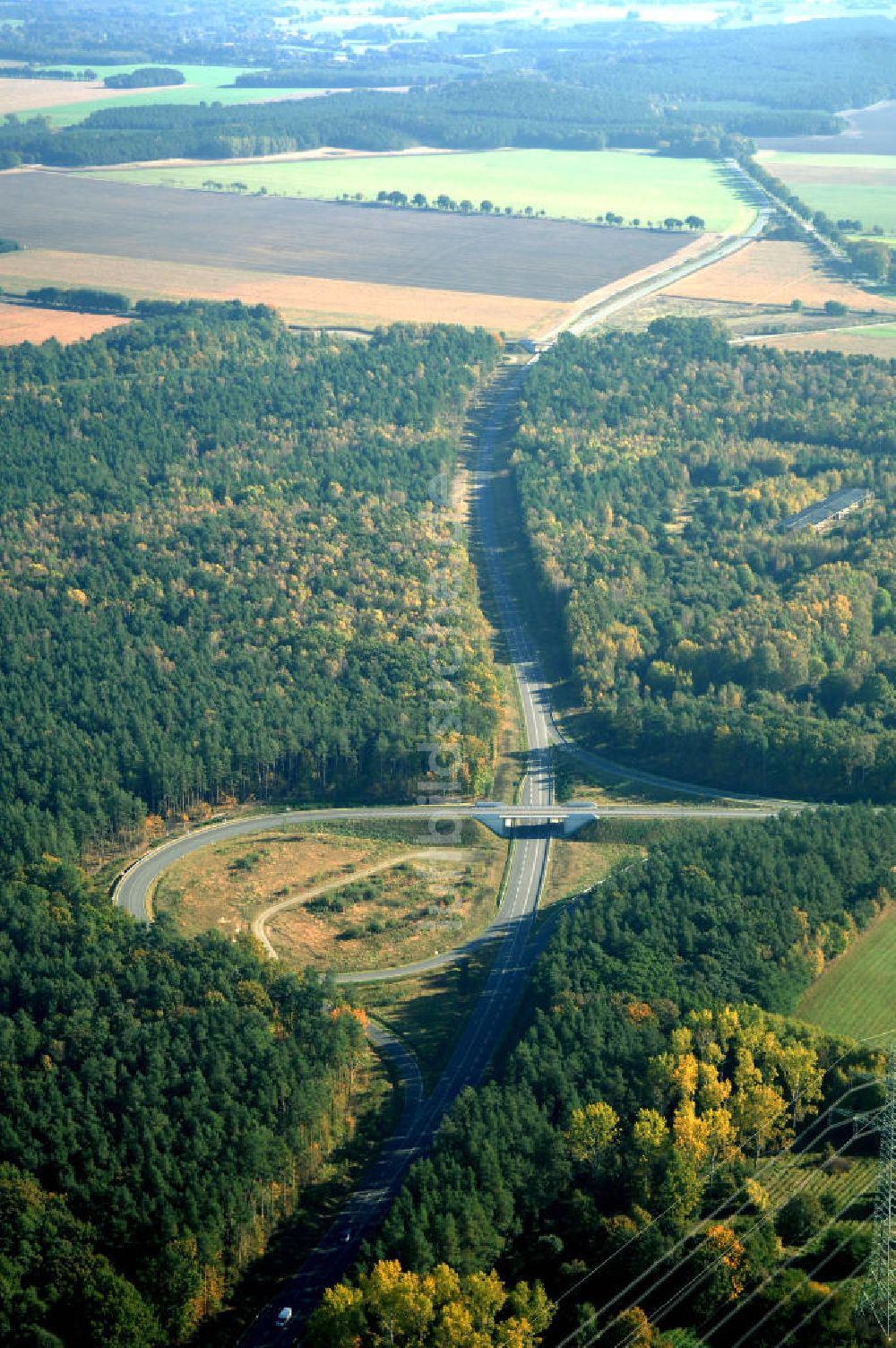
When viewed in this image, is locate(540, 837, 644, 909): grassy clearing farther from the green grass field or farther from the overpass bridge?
the green grass field

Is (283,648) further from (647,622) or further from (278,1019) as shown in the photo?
(278,1019)

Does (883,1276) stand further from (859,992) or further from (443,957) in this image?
(443,957)

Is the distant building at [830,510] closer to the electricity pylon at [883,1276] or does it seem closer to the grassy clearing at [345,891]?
the grassy clearing at [345,891]

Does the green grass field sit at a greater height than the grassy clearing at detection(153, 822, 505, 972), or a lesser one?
greater

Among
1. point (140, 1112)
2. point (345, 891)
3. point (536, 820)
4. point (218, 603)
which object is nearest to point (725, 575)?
point (536, 820)

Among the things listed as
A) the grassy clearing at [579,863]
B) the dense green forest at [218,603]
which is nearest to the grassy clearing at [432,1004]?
the grassy clearing at [579,863]

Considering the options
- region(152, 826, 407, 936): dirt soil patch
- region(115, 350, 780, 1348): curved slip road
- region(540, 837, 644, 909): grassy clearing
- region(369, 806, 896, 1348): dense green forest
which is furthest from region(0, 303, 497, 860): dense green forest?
region(369, 806, 896, 1348): dense green forest

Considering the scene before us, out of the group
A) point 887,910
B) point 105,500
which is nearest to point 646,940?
point 887,910
